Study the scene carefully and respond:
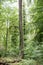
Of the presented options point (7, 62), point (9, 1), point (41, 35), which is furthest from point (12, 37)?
point (41, 35)

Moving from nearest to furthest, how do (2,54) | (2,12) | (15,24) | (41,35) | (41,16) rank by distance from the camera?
(41,16) < (41,35) < (2,54) < (2,12) < (15,24)

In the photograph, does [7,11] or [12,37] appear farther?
[12,37]

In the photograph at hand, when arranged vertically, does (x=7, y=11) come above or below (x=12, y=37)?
above

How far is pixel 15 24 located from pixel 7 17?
4.04ft

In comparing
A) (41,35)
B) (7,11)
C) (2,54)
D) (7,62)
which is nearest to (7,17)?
(7,11)

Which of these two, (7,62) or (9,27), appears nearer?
(7,62)

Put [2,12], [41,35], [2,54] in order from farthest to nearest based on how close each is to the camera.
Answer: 1. [2,12]
2. [2,54]
3. [41,35]

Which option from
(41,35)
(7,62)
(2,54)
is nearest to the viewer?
(41,35)

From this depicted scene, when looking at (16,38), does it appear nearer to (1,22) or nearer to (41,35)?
(1,22)

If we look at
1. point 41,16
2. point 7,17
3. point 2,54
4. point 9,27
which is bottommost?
point 2,54

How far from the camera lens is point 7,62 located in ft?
33.6

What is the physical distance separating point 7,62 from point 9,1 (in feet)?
28.2

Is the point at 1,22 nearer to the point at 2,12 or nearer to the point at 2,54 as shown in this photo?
the point at 2,12

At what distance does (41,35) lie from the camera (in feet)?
13.8
